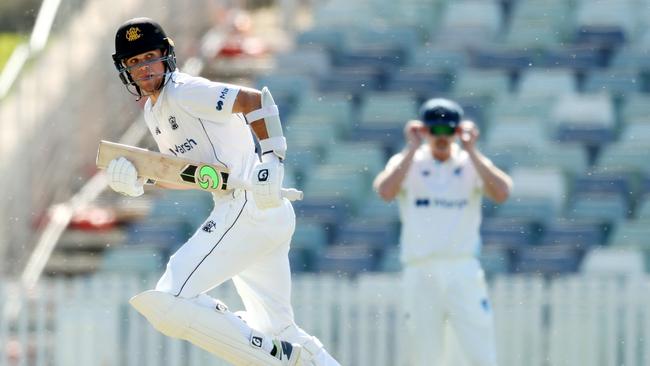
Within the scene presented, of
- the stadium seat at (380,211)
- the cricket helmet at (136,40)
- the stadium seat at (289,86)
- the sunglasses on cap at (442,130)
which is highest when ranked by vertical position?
the stadium seat at (289,86)

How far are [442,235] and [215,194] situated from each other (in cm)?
214

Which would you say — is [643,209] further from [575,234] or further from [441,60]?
[441,60]

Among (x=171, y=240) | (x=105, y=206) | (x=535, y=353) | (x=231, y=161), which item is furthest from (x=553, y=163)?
(x=231, y=161)

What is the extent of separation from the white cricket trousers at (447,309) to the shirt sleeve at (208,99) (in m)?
2.34

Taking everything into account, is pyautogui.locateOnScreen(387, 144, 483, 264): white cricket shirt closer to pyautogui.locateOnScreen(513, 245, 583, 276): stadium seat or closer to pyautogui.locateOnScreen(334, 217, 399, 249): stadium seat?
pyautogui.locateOnScreen(513, 245, 583, 276): stadium seat

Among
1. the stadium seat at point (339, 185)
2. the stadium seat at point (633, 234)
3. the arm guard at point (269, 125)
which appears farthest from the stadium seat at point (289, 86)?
the arm guard at point (269, 125)

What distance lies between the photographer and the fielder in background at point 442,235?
27.7 ft

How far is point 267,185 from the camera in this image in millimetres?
6250

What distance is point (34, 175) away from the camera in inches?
474

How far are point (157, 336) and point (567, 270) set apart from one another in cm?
255

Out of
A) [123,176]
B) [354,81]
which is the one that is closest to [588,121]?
[354,81]

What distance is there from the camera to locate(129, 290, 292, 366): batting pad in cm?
644

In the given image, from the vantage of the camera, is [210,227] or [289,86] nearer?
[210,227]

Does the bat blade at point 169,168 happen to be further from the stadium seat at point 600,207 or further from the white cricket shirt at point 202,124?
the stadium seat at point 600,207
